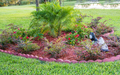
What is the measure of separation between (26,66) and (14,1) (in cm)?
4363

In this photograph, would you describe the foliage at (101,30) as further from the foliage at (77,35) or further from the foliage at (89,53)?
the foliage at (89,53)

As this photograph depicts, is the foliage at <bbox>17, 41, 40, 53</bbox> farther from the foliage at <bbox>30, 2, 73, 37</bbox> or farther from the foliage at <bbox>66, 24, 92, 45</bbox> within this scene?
the foliage at <bbox>66, 24, 92, 45</bbox>

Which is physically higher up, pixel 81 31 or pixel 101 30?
pixel 81 31

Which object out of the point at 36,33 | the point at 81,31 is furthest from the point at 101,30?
the point at 36,33

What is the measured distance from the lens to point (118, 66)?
314 cm

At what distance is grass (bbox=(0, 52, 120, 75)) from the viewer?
293 cm

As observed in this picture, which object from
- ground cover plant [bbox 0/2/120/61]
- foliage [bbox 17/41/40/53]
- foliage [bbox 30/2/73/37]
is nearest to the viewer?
ground cover plant [bbox 0/2/120/61]

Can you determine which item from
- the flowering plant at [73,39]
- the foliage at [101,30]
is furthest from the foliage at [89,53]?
→ the foliage at [101,30]

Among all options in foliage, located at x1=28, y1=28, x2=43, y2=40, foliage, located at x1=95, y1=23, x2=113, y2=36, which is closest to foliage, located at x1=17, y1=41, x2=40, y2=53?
foliage, located at x1=28, y1=28, x2=43, y2=40

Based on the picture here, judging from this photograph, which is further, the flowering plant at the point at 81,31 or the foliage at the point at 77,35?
the flowering plant at the point at 81,31

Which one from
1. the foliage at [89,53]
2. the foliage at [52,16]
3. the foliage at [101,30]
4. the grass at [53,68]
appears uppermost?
the foliage at [52,16]

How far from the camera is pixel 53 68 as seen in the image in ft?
10.3

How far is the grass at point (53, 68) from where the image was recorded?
293 centimetres

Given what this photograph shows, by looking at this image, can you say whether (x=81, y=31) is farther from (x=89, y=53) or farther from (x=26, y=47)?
(x=26, y=47)
